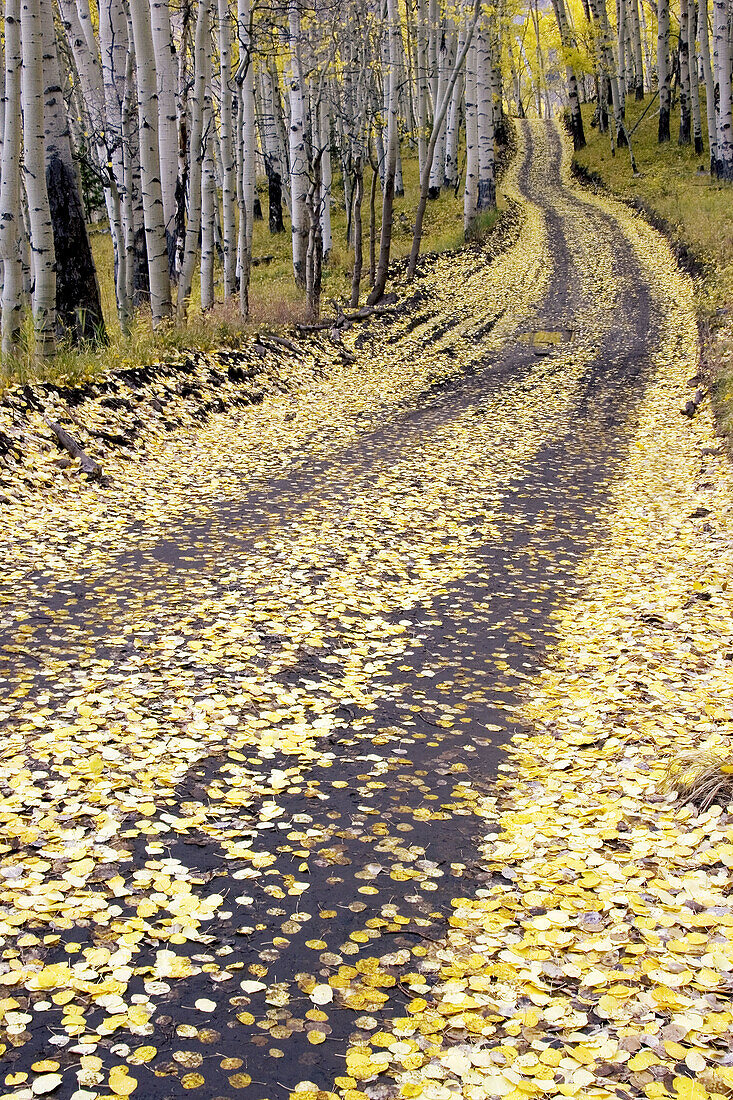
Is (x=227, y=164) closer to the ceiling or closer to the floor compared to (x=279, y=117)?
closer to the floor

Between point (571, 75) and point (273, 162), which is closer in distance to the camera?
point (273, 162)

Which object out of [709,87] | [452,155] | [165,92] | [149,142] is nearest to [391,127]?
[165,92]

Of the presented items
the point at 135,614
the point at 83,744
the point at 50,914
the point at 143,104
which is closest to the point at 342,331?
the point at 143,104

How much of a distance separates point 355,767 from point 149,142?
31.2ft

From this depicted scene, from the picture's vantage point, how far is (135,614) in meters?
6.09

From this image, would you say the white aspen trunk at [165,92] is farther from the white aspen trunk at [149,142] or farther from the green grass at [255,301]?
the green grass at [255,301]

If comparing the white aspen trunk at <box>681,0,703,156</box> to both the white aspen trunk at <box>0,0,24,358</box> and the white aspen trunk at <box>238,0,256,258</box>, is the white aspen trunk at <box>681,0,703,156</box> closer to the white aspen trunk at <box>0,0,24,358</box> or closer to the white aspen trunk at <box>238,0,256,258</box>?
the white aspen trunk at <box>238,0,256,258</box>

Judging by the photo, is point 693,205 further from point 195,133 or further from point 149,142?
point 149,142

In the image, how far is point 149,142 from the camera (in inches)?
437

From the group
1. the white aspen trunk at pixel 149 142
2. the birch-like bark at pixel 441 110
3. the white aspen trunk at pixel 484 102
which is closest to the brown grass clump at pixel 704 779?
the white aspen trunk at pixel 149 142

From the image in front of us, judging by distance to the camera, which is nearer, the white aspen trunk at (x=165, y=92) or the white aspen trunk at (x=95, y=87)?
the white aspen trunk at (x=165, y=92)

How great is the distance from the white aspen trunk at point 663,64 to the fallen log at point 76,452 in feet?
104

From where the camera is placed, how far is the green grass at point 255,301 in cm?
998

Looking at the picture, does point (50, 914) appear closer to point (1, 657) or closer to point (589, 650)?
point (1, 657)
